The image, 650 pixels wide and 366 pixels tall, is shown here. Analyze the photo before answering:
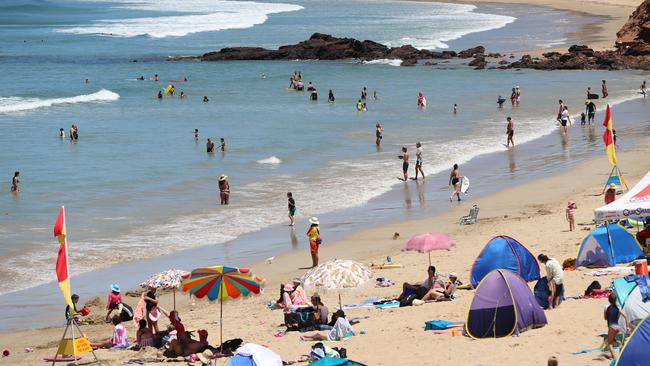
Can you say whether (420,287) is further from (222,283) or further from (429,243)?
(222,283)

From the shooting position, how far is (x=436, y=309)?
15.4 meters

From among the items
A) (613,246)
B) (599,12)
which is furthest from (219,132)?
(599,12)

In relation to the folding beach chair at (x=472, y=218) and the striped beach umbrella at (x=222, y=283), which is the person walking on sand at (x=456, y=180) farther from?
the striped beach umbrella at (x=222, y=283)

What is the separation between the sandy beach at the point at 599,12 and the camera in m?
65.1

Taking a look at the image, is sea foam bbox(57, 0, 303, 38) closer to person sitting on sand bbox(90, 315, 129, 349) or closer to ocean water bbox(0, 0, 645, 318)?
ocean water bbox(0, 0, 645, 318)

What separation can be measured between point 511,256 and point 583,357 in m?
4.20

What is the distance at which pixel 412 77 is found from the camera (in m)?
56.3

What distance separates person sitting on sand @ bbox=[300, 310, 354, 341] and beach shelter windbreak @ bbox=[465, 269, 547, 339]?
170cm

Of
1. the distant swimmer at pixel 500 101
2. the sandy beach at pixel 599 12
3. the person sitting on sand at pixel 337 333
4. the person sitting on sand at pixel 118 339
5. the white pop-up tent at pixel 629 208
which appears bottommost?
the person sitting on sand at pixel 118 339

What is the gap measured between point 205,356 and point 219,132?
25.2m

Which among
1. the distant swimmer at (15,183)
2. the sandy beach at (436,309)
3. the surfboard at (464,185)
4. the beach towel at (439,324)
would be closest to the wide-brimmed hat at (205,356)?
the sandy beach at (436,309)

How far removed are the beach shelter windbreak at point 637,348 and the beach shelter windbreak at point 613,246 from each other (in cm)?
572

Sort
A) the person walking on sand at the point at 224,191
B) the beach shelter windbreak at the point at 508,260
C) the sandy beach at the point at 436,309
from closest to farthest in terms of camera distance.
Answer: the sandy beach at the point at 436,309 < the beach shelter windbreak at the point at 508,260 < the person walking on sand at the point at 224,191

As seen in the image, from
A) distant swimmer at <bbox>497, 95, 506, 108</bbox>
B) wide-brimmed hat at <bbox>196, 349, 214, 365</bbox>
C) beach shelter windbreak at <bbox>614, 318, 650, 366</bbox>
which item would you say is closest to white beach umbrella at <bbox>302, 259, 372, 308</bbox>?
wide-brimmed hat at <bbox>196, 349, 214, 365</bbox>
